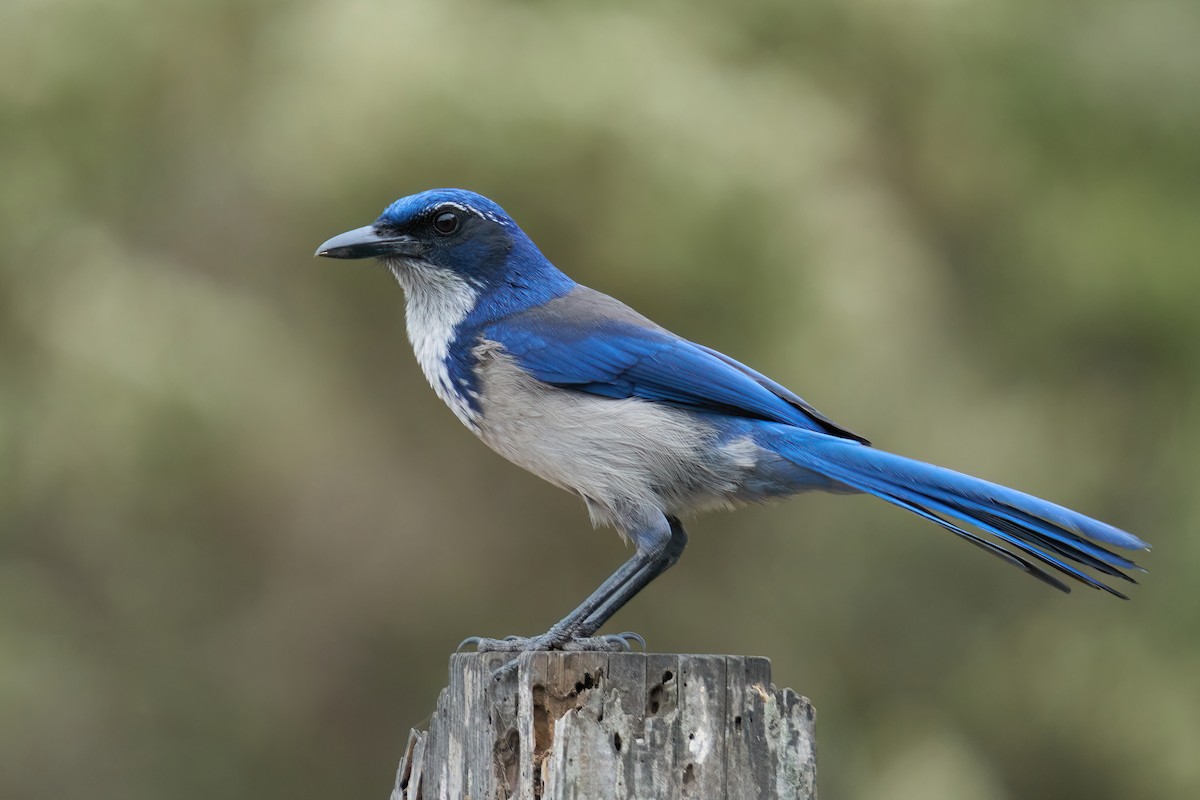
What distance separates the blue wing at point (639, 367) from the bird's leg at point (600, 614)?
0.42m

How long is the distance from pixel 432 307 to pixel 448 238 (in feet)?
0.78

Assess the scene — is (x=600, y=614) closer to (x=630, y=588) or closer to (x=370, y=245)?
(x=630, y=588)

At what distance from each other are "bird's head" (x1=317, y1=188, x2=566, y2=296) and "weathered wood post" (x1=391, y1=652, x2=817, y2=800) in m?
1.68

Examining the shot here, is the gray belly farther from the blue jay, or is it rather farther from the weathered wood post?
the weathered wood post

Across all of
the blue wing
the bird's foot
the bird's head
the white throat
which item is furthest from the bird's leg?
the bird's head

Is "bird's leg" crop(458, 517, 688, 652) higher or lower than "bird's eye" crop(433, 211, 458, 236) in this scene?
lower

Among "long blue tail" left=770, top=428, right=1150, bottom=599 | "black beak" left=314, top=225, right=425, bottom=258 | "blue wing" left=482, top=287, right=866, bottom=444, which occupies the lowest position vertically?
"long blue tail" left=770, top=428, right=1150, bottom=599

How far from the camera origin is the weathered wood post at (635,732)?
3.17 metres

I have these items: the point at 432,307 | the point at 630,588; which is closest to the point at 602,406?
the point at 630,588

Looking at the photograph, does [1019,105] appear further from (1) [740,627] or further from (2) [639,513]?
(2) [639,513]

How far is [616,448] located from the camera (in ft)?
14.0

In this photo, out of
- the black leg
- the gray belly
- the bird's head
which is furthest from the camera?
the bird's head

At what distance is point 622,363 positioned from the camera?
173 inches

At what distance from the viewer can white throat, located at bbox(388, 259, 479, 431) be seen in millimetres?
4609
